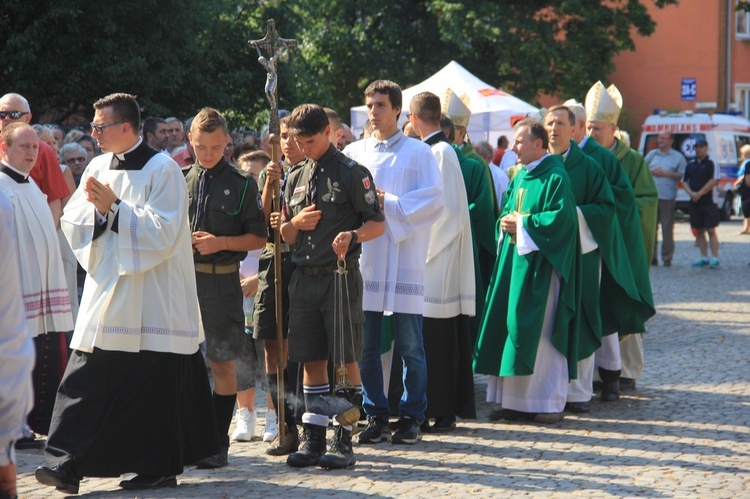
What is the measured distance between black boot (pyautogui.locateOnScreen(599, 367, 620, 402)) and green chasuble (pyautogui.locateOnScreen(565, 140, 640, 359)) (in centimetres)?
61

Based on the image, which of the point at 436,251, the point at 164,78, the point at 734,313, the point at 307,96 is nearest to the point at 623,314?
the point at 436,251

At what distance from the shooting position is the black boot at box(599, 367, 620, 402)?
8773 mm

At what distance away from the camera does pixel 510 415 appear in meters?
8.09

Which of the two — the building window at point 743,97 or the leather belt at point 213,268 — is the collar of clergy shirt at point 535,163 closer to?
the leather belt at point 213,268

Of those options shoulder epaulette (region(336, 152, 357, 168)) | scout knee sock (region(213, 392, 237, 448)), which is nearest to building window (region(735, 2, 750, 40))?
shoulder epaulette (region(336, 152, 357, 168))

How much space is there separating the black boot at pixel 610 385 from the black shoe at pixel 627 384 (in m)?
0.32

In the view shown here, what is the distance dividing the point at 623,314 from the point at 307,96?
14467 mm

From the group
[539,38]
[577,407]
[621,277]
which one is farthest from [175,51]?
[539,38]

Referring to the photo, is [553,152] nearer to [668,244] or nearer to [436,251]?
[436,251]

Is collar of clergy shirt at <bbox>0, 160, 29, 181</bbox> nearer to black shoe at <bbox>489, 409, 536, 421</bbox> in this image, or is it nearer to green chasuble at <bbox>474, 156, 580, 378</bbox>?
green chasuble at <bbox>474, 156, 580, 378</bbox>

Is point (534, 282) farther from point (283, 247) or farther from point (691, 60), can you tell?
point (691, 60)

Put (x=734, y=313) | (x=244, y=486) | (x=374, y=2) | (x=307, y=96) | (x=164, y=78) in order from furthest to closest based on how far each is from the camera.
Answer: (x=374, y=2) → (x=307, y=96) → (x=164, y=78) → (x=734, y=313) → (x=244, y=486)

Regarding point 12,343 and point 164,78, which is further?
point 164,78

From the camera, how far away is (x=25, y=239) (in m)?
6.96
